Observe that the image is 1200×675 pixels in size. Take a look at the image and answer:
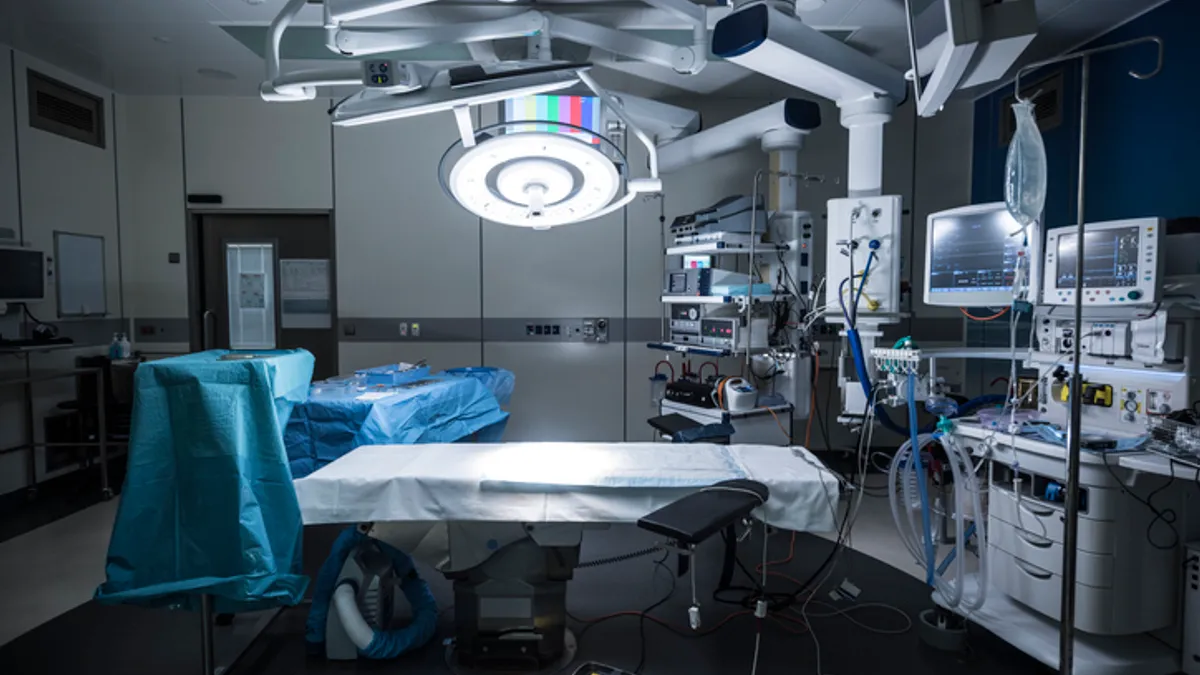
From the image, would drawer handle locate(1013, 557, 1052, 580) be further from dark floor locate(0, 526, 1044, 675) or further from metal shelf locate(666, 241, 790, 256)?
metal shelf locate(666, 241, 790, 256)

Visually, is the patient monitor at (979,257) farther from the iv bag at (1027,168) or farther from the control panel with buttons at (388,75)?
the control panel with buttons at (388,75)

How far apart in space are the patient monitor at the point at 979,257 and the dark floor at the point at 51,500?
404cm

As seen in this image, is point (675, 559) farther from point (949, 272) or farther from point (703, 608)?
point (949, 272)

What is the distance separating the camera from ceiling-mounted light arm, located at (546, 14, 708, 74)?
7.61 ft

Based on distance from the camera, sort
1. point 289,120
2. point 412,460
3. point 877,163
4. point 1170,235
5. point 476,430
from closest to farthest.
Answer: point 412,460 → point 1170,235 → point 877,163 → point 476,430 → point 289,120

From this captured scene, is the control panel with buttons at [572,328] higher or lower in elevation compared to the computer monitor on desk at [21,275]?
lower

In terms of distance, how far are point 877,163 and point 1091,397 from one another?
1.33 meters

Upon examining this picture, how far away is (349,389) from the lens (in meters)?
3.04

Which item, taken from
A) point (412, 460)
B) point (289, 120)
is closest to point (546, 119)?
point (412, 460)

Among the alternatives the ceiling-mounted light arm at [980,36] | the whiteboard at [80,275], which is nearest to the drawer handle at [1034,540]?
the ceiling-mounted light arm at [980,36]

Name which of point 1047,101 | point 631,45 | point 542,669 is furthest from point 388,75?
point 1047,101

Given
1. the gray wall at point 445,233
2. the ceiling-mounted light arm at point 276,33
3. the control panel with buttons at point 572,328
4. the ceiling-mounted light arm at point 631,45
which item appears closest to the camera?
the ceiling-mounted light arm at point 276,33

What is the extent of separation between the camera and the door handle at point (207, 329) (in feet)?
15.3

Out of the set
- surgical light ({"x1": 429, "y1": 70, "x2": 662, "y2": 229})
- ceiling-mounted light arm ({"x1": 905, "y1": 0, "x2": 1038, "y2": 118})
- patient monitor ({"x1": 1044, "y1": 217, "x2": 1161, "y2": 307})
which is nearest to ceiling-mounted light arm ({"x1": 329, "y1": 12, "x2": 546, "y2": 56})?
surgical light ({"x1": 429, "y1": 70, "x2": 662, "y2": 229})
